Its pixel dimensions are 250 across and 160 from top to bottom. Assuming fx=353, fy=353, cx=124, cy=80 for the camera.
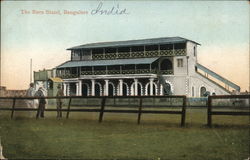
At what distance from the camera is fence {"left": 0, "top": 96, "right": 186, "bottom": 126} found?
4.65 m

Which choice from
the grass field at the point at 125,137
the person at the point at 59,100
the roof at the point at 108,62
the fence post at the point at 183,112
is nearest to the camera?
the grass field at the point at 125,137

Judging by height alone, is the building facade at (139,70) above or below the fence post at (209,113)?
above

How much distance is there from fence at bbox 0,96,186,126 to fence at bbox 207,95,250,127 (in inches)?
13.2

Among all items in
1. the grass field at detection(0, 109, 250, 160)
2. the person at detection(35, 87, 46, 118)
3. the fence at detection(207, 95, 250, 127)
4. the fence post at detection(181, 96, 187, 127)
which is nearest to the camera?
the grass field at detection(0, 109, 250, 160)

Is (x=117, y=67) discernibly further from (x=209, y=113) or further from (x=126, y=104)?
(x=209, y=113)

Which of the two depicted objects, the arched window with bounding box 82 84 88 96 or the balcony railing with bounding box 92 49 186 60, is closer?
the balcony railing with bounding box 92 49 186 60

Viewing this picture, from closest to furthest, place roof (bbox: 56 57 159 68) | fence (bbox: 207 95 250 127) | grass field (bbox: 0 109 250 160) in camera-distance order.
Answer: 1. grass field (bbox: 0 109 250 160)
2. fence (bbox: 207 95 250 127)
3. roof (bbox: 56 57 159 68)

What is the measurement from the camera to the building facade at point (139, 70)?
4.58m

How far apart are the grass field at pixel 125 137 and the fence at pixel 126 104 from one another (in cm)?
10

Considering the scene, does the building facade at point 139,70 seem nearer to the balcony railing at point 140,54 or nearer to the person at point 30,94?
the balcony railing at point 140,54

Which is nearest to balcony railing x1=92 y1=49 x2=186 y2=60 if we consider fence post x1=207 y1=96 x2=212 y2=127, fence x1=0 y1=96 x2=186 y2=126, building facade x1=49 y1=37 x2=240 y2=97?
building facade x1=49 y1=37 x2=240 y2=97

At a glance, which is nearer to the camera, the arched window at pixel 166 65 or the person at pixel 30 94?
the arched window at pixel 166 65

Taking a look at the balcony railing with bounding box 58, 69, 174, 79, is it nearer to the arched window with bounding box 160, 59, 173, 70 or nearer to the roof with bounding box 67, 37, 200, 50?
the arched window with bounding box 160, 59, 173, 70

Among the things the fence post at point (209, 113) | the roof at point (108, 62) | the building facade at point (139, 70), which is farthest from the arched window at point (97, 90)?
the fence post at point (209, 113)
